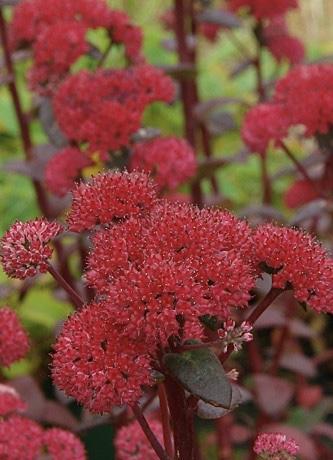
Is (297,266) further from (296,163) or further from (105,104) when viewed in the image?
(296,163)

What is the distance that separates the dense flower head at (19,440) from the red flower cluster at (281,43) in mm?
1268

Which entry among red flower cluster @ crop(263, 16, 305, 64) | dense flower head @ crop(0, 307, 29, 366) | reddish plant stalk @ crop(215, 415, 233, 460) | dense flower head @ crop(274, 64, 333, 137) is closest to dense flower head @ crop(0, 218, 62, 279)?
dense flower head @ crop(0, 307, 29, 366)

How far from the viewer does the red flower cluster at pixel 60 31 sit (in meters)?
1.72

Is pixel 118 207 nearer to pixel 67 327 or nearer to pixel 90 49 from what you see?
pixel 67 327

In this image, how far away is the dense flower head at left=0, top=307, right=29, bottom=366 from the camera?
1.23 metres

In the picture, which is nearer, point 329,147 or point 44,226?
point 44,226

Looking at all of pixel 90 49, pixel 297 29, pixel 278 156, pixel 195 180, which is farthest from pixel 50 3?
pixel 297 29

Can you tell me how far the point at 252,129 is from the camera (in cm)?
177

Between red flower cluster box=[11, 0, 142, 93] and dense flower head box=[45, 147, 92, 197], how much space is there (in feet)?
0.66

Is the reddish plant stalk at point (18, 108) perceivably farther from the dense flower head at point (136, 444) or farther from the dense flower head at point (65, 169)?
the dense flower head at point (136, 444)

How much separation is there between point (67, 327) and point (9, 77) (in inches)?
42.9

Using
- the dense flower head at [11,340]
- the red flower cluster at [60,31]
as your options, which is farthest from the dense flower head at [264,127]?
the dense flower head at [11,340]

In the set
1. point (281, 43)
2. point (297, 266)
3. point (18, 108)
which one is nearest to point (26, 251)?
point (297, 266)

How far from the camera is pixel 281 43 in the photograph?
7.34 ft
